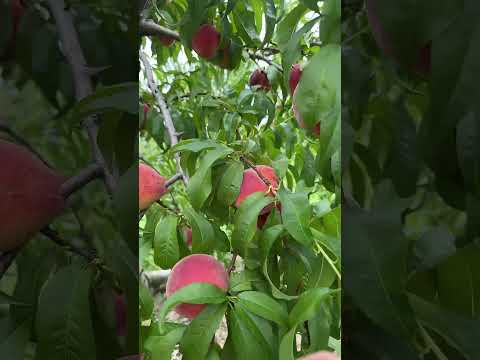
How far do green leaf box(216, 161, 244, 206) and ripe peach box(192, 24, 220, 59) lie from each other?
0.38 meters

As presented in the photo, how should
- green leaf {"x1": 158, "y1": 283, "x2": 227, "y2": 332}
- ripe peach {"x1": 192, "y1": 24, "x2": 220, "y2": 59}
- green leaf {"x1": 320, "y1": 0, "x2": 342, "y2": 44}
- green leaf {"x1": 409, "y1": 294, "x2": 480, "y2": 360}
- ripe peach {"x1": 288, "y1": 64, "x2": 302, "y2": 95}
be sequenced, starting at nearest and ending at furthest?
green leaf {"x1": 409, "y1": 294, "x2": 480, "y2": 360}, green leaf {"x1": 320, "y1": 0, "x2": 342, "y2": 44}, green leaf {"x1": 158, "y1": 283, "x2": 227, "y2": 332}, ripe peach {"x1": 288, "y1": 64, "x2": 302, "y2": 95}, ripe peach {"x1": 192, "y1": 24, "x2": 220, "y2": 59}

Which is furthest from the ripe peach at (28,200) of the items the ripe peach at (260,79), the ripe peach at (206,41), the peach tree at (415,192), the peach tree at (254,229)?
the ripe peach at (260,79)

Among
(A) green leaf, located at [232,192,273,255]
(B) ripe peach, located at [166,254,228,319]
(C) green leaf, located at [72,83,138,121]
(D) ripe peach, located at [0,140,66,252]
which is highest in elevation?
(C) green leaf, located at [72,83,138,121]

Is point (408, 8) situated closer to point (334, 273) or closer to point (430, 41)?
point (430, 41)

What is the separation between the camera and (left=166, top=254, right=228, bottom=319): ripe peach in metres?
0.59

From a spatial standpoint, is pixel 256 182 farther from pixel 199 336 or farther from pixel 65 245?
pixel 65 245

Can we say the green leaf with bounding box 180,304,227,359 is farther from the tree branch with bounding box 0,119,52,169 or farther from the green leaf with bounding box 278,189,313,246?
the tree branch with bounding box 0,119,52,169

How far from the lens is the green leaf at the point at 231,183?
613mm

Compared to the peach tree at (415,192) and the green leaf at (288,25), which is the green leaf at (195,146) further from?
the peach tree at (415,192)

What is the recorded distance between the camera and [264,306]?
0.47 meters

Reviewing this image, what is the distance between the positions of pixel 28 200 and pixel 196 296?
0.28 meters

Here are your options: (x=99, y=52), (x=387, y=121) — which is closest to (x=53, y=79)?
(x=99, y=52)

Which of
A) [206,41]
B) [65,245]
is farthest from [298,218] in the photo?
[206,41]

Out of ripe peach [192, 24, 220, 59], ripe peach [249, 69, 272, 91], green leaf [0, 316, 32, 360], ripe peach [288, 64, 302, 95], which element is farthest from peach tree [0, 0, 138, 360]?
ripe peach [249, 69, 272, 91]
